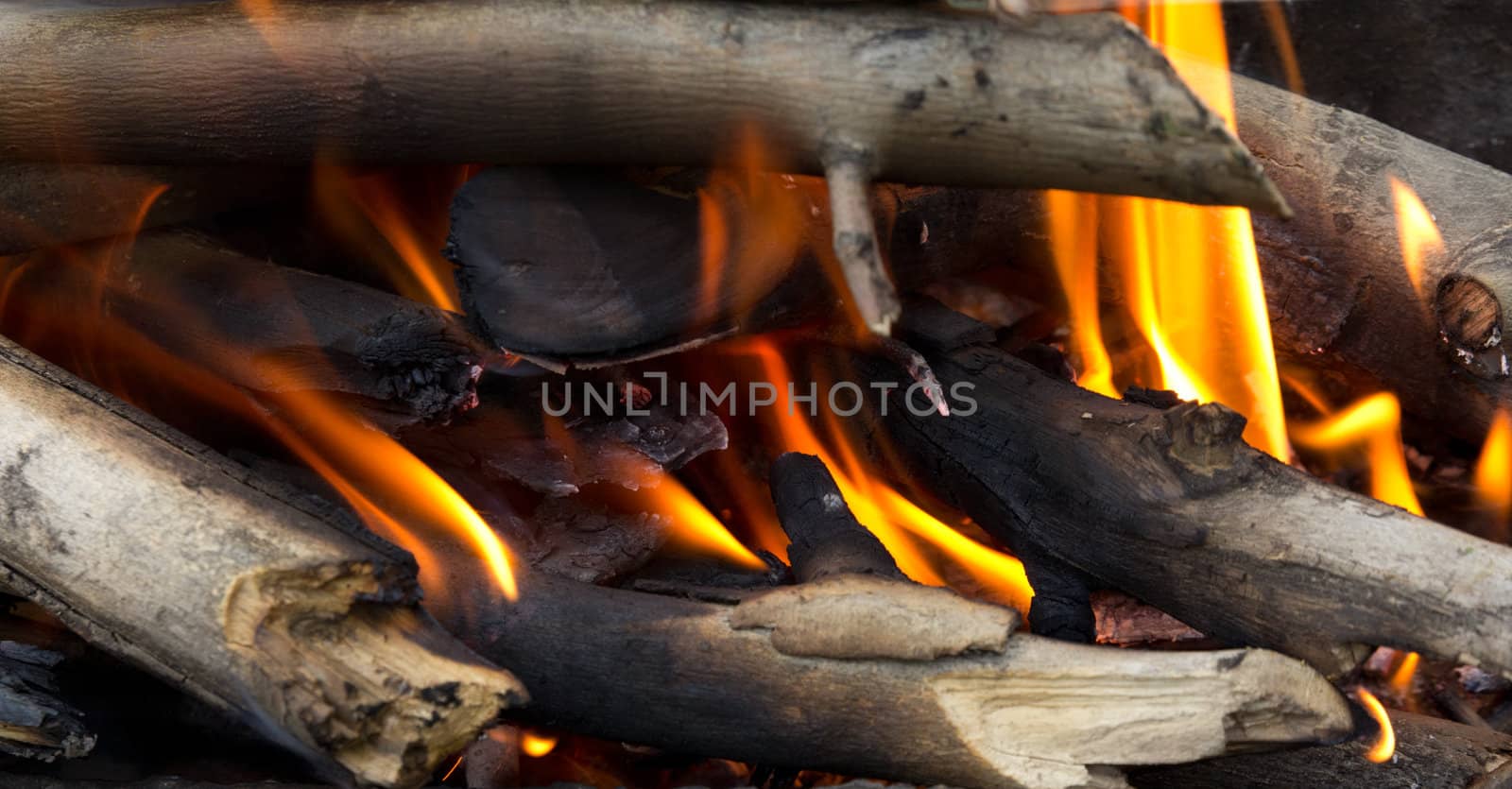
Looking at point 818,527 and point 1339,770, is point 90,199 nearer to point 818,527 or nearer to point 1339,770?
point 818,527

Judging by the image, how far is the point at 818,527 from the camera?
2.05m

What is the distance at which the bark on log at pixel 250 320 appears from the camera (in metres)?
2.04

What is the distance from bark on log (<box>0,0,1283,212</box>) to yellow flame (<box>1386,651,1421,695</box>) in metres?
1.48

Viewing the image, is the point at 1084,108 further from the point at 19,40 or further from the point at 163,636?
the point at 19,40

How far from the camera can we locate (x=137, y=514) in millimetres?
1660

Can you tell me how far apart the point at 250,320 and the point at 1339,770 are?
198 centimetres

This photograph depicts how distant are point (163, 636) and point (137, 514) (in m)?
0.18

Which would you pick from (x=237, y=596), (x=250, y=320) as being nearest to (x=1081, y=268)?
(x=250, y=320)

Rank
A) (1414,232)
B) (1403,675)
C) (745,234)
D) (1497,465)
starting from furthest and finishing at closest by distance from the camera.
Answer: (1403,675), (1497,465), (1414,232), (745,234)

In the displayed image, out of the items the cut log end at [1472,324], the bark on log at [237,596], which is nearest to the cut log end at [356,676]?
the bark on log at [237,596]

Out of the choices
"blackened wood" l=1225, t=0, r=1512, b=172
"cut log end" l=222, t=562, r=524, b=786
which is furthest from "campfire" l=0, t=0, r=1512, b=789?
"blackened wood" l=1225, t=0, r=1512, b=172

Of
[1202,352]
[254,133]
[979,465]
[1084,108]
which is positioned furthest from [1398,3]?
[254,133]

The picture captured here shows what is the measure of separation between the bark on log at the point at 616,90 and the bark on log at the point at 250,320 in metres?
0.26

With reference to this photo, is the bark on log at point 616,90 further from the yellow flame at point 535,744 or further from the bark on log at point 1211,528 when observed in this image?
the yellow flame at point 535,744
